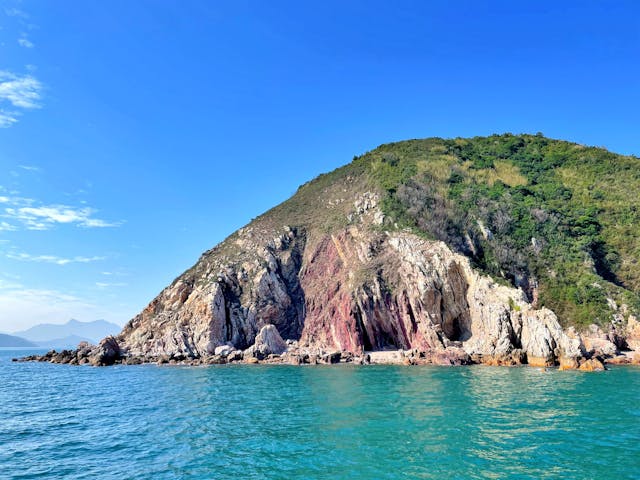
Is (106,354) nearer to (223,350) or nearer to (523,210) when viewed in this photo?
(223,350)

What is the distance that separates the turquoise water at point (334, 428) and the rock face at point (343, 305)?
1346 centimetres

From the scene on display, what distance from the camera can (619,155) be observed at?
3627 inches

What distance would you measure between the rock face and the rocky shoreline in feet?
1.13

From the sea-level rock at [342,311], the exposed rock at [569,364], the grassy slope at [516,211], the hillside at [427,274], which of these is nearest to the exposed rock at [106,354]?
the sea-level rock at [342,311]

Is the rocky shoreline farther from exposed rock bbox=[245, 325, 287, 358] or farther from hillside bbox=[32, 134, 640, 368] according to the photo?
hillside bbox=[32, 134, 640, 368]

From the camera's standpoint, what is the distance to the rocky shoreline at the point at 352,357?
4678cm

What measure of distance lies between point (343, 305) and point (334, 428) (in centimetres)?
4234

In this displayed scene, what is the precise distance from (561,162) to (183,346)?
88.7 meters

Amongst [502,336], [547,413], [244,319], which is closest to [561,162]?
[502,336]

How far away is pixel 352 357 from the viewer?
2215 inches

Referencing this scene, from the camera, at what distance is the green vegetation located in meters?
63.2

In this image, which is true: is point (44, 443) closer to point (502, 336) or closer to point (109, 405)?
point (109, 405)

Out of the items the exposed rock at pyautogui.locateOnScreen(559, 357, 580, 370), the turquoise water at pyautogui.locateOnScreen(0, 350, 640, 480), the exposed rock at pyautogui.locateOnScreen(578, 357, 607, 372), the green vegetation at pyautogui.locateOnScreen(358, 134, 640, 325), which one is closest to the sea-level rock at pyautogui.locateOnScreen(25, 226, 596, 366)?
the exposed rock at pyautogui.locateOnScreen(559, 357, 580, 370)

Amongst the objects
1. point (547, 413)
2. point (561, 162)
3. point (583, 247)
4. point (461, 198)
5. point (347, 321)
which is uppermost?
point (561, 162)
